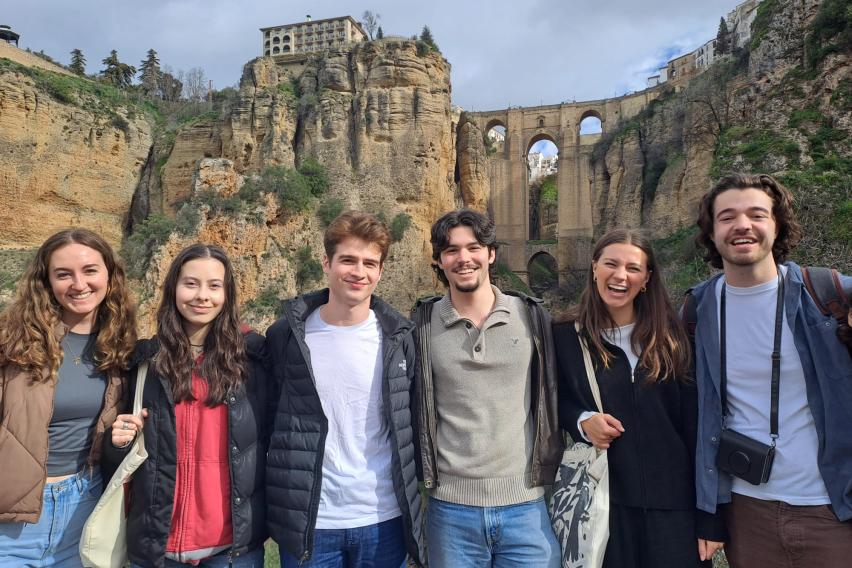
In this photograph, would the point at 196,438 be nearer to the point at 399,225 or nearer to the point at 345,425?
the point at 345,425

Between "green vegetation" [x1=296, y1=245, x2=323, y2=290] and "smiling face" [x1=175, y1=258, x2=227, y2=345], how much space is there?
17.0m

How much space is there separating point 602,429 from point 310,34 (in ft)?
184

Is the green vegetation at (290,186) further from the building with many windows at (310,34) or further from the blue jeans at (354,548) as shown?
the building with many windows at (310,34)

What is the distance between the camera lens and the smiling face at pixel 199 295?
271cm

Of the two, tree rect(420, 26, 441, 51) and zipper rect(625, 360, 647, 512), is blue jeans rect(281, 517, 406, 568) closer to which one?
zipper rect(625, 360, 647, 512)

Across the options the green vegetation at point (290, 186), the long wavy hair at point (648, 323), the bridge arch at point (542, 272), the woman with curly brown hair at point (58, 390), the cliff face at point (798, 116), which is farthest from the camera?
the bridge arch at point (542, 272)

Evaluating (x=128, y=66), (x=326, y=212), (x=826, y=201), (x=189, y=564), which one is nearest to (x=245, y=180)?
(x=326, y=212)

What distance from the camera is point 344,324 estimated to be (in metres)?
2.85

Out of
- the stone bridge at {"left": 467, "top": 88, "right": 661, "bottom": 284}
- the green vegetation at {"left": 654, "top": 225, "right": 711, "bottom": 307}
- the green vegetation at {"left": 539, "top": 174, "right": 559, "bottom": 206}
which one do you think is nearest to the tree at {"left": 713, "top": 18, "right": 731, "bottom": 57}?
the stone bridge at {"left": 467, "top": 88, "right": 661, "bottom": 284}

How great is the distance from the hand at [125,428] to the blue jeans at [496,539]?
1.59 meters

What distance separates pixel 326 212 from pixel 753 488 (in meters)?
19.3

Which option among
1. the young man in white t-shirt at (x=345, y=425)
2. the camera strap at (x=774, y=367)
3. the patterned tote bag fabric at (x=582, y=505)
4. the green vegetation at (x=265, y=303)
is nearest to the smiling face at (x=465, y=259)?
the young man in white t-shirt at (x=345, y=425)

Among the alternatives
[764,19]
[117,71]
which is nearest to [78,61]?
[117,71]

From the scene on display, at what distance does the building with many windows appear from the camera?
164 ft
